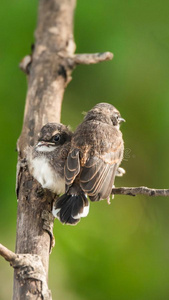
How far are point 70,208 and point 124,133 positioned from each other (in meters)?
1.73

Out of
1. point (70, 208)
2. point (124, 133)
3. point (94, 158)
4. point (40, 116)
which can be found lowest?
point (70, 208)

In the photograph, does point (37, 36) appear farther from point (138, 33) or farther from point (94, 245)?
point (94, 245)

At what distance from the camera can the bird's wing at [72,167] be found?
358cm

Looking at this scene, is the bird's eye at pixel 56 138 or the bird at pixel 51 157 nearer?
the bird at pixel 51 157

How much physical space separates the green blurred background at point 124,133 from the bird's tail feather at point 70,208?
0.89 metres

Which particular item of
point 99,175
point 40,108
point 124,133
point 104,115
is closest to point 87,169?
point 99,175

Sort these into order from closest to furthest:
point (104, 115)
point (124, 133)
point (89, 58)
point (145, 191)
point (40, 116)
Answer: point (145, 191)
point (104, 115)
point (40, 116)
point (89, 58)
point (124, 133)

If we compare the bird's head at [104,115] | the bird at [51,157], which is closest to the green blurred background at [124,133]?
the bird's head at [104,115]

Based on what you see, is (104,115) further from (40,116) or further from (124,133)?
(124,133)

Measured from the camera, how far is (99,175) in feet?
11.8

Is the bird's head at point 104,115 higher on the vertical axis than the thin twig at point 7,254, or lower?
higher

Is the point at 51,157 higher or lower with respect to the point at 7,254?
higher

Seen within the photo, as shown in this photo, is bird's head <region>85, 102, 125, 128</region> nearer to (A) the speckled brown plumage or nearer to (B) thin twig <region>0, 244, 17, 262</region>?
(A) the speckled brown plumage

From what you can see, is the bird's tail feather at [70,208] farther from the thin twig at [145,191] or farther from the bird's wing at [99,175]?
the thin twig at [145,191]
